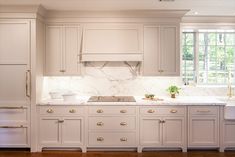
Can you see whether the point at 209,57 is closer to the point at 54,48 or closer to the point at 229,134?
the point at 229,134

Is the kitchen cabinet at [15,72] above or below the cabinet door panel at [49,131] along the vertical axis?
above

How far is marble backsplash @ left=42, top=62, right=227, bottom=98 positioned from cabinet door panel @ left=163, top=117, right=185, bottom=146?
808 millimetres

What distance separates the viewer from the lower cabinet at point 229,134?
4.19 metres

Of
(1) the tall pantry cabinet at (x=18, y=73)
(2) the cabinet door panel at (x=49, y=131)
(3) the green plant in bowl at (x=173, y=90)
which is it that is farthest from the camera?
(3) the green plant in bowl at (x=173, y=90)

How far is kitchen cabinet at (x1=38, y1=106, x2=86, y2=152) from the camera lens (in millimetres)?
4168

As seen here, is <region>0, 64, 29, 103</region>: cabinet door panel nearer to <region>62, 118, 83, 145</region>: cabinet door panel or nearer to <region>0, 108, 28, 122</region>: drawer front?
<region>0, 108, 28, 122</region>: drawer front

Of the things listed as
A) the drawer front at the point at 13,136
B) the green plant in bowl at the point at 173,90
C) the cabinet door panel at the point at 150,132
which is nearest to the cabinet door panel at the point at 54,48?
the drawer front at the point at 13,136

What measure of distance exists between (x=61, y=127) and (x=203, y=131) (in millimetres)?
2247

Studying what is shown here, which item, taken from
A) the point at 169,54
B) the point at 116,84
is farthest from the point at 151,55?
the point at 116,84

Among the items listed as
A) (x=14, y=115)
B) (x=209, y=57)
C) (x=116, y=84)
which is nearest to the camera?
(x=14, y=115)

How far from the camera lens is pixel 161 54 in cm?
449

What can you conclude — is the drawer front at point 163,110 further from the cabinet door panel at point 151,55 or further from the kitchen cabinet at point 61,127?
the kitchen cabinet at point 61,127

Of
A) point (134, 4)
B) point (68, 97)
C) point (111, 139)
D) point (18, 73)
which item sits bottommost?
point (111, 139)

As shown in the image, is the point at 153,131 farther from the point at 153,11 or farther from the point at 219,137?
the point at 153,11
